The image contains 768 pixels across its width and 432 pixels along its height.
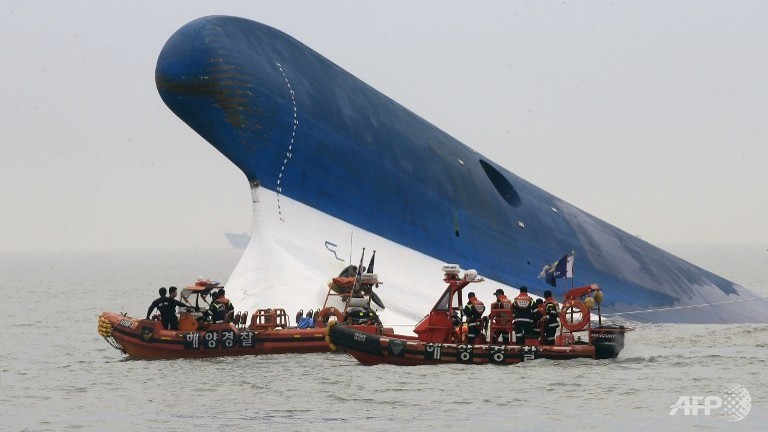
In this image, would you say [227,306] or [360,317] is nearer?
[227,306]

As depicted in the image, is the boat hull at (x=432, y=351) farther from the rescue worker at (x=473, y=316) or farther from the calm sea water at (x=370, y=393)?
the rescue worker at (x=473, y=316)

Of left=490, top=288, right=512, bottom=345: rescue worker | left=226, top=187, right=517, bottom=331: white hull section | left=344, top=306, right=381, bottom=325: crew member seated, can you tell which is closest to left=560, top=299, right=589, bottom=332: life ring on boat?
left=490, top=288, right=512, bottom=345: rescue worker

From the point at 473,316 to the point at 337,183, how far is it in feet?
38.6

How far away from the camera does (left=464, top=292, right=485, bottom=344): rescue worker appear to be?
32.7 meters

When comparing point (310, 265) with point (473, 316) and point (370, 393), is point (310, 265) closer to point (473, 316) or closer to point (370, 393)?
point (473, 316)

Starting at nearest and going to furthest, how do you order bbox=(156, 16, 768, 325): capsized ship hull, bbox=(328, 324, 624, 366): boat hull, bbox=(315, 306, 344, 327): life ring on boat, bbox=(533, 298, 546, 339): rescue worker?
bbox=(328, 324, 624, 366): boat hull < bbox=(533, 298, 546, 339): rescue worker < bbox=(315, 306, 344, 327): life ring on boat < bbox=(156, 16, 768, 325): capsized ship hull

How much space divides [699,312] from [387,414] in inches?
1277

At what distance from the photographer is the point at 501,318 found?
108 ft

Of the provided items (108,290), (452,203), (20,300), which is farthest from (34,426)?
(108,290)

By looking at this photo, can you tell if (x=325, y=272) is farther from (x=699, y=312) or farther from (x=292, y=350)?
(x=699, y=312)

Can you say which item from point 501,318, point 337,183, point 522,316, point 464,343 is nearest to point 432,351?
point 464,343

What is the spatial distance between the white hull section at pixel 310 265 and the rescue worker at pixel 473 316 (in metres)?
6.19

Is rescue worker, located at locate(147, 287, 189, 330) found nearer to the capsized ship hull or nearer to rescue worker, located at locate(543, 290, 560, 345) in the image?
the capsized ship hull

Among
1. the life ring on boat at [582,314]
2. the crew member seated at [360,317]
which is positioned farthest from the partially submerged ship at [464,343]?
the crew member seated at [360,317]
